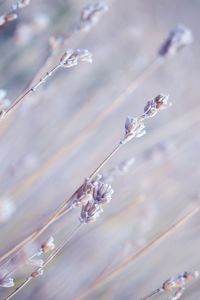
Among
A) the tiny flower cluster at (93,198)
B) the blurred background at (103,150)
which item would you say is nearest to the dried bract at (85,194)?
the tiny flower cluster at (93,198)

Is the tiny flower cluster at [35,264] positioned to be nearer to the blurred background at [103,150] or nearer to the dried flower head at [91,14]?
the blurred background at [103,150]

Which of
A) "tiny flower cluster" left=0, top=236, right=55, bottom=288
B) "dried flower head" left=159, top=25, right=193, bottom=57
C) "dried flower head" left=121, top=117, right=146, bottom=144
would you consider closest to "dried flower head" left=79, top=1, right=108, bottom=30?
"dried flower head" left=159, top=25, right=193, bottom=57

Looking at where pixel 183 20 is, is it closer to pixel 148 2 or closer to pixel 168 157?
pixel 148 2

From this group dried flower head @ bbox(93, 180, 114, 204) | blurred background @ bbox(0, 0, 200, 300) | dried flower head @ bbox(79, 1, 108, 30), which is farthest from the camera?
blurred background @ bbox(0, 0, 200, 300)

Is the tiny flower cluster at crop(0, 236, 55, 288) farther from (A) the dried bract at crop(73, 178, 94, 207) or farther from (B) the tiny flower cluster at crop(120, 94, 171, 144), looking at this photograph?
(B) the tiny flower cluster at crop(120, 94, 171, 144)

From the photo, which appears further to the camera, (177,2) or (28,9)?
(177,2)

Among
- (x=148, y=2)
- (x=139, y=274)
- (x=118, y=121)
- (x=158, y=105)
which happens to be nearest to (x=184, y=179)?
(x=118, y=121)
